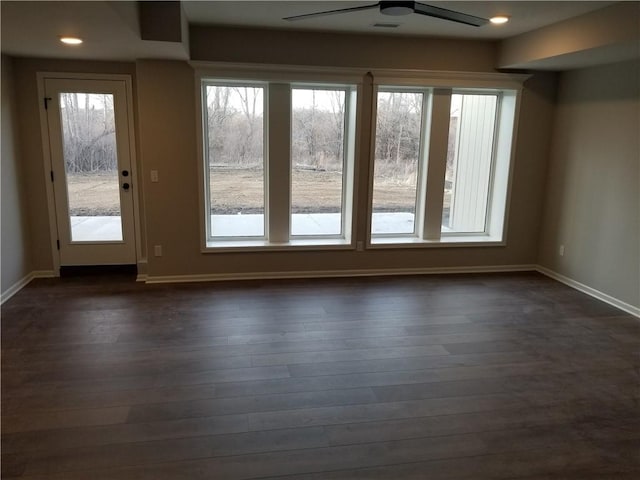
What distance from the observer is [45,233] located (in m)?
4.87

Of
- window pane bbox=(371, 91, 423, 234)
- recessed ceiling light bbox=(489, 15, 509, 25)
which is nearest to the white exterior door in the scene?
window pane bbox=(371, 91, 423, 234)

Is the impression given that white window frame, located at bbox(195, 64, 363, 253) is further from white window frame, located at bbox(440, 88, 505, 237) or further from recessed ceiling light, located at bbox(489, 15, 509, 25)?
recessed ceiling light, located at bbox(489, 15, 509, 25)

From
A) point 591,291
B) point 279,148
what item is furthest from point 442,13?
point 591,291

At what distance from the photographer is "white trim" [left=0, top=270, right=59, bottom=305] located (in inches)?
165

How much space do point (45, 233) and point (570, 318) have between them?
17.6ft

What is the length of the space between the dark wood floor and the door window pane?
813 mm

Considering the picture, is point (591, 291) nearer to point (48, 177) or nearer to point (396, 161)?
point (396, 161)

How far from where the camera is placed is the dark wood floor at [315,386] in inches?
85.7

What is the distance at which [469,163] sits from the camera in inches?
212

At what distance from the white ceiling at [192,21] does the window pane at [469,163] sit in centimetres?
85

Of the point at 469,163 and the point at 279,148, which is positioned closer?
the point at 279,148

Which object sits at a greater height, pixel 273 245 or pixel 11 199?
pixel 11 199

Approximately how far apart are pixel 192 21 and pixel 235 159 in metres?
1.40

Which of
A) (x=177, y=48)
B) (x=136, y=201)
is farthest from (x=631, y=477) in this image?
(x=136, y=201)
